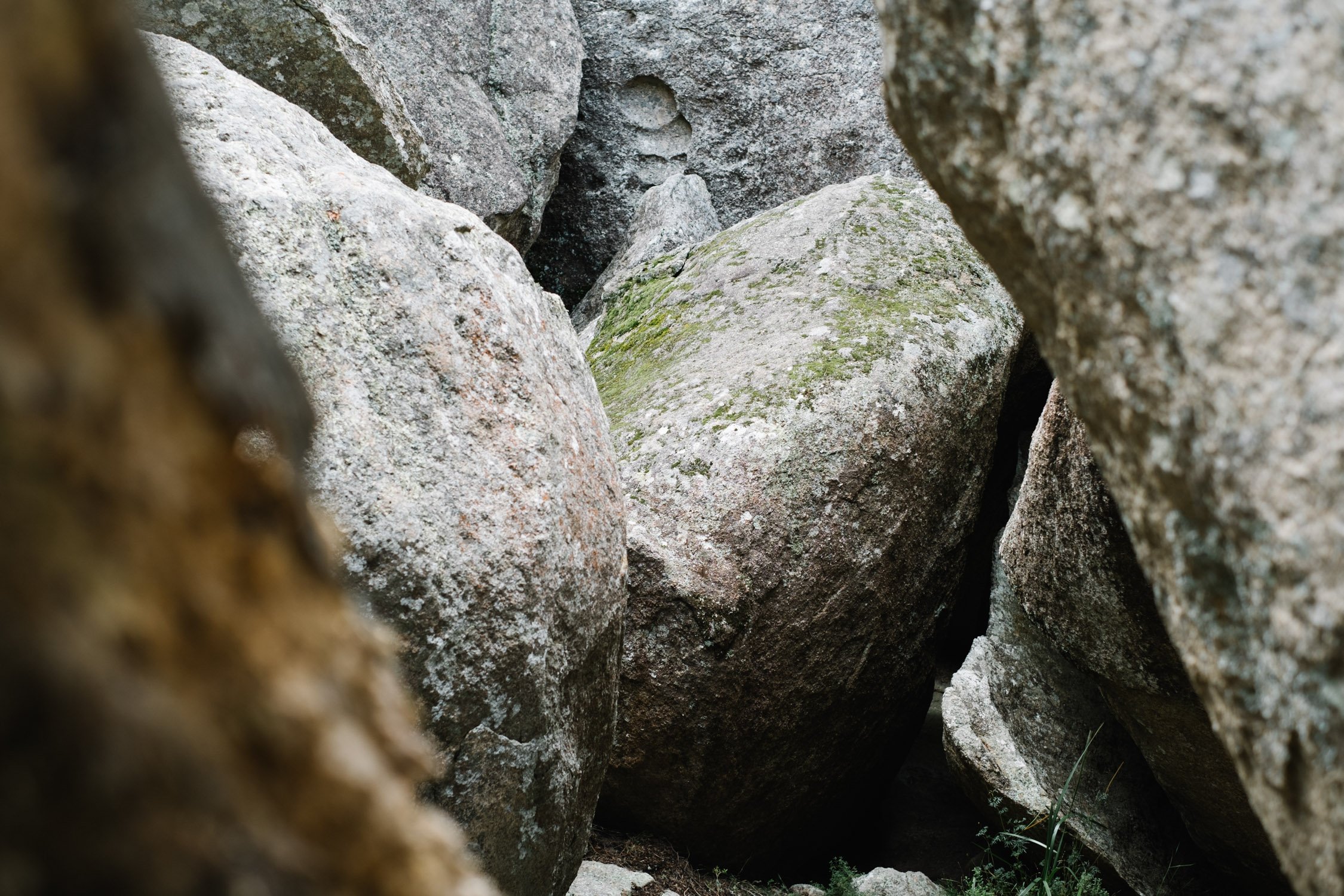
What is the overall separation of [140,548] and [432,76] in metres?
5.02

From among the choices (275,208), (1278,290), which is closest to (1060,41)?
(1278,290)

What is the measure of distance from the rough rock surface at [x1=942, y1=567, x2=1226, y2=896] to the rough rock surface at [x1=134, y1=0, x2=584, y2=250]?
245 centimetres

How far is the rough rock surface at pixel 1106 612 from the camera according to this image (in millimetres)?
2213

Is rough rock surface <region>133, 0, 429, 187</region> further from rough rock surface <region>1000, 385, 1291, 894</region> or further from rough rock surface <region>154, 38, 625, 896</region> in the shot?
rough rock surface <region>1000, 385, 1291, 894</region>

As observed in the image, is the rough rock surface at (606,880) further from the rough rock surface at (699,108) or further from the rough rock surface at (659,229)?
the rough rock surface at (699,108)

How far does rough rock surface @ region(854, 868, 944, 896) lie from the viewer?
339 cm

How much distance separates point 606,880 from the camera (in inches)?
117

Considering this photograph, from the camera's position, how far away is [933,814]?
14.9 ft

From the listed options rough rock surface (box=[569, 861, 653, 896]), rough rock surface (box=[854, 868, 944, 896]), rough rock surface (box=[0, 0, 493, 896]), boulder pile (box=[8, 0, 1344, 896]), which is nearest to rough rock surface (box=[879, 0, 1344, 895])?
boulder pile (box=[8, 0, 1344, 896])

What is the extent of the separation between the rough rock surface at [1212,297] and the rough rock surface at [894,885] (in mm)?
2617

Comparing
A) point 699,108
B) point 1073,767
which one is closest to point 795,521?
point 1073,767

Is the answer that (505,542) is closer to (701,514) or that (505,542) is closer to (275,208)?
(275,208)

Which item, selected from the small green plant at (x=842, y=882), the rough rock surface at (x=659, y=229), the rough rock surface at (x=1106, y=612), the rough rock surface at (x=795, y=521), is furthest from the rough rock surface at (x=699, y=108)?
the rough rock surface at (x=1106, y=612)

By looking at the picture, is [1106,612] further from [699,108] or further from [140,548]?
[699,108]
